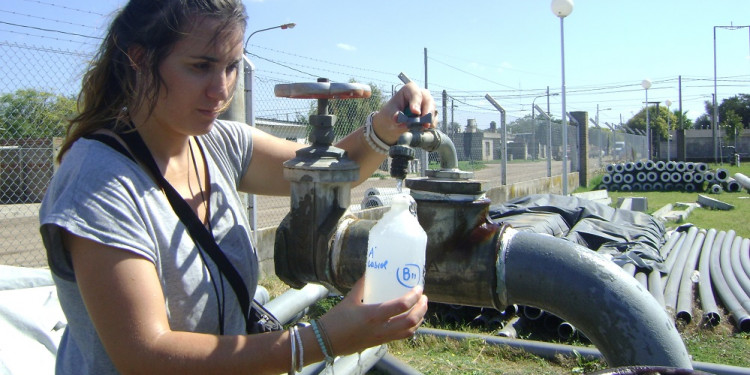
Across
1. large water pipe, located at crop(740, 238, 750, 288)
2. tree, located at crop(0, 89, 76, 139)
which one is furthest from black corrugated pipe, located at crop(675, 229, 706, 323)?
tree, located at crop(0, 89, 76, 139)

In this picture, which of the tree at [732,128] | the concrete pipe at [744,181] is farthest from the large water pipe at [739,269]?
the tree at [732,128]

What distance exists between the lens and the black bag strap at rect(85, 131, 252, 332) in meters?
1.37

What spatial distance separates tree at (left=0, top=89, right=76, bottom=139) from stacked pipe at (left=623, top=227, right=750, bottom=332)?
4719mm

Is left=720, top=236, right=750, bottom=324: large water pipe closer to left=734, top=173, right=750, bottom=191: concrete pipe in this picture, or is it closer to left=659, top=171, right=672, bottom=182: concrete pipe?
left=734, top=173, right=750, bottom=191: concrete pipe

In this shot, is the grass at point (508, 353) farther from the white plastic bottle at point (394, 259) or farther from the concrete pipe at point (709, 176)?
the concrete pipe at point (709, 176)

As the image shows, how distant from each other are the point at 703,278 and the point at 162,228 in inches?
209

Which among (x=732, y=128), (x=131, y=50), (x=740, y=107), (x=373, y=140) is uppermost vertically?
(x=740, y=107)

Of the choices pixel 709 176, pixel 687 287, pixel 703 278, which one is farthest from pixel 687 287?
pixel 709 176

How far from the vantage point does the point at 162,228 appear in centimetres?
133

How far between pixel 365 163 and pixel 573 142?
1686cm

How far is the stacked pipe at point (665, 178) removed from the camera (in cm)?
1725

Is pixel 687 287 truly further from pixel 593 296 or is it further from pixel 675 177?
pixel 675 177

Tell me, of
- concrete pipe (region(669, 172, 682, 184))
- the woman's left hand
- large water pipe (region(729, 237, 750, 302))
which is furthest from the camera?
concrete pipe (region(669, 172, 682, 184))

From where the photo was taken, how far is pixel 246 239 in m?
1.62
